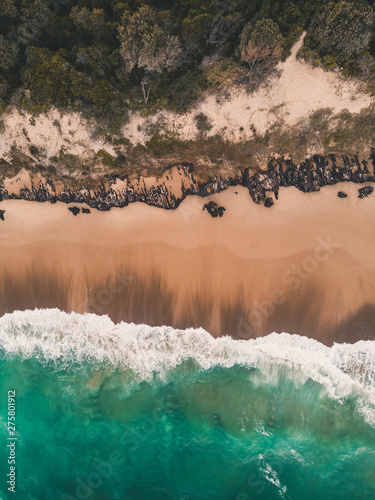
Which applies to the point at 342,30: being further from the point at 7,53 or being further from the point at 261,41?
the point at 7,53

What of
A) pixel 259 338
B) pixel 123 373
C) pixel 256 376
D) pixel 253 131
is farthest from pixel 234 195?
pixel 123 373

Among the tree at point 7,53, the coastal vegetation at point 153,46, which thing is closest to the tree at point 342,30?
the coastal vegetation at point 153,46

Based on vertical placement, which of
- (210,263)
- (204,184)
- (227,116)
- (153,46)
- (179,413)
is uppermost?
(153,46)

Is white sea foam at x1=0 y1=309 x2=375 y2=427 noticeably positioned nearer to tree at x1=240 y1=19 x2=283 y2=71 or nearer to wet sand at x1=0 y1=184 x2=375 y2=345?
wet sand at x1=0 y1=184 x2=375 y2=345

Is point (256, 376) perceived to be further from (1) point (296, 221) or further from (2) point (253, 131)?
(2) point (253, 131)

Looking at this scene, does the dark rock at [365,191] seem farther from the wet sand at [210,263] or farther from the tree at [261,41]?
the tree at [261,41]

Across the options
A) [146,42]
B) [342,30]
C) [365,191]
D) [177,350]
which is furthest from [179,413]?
[342,30]
